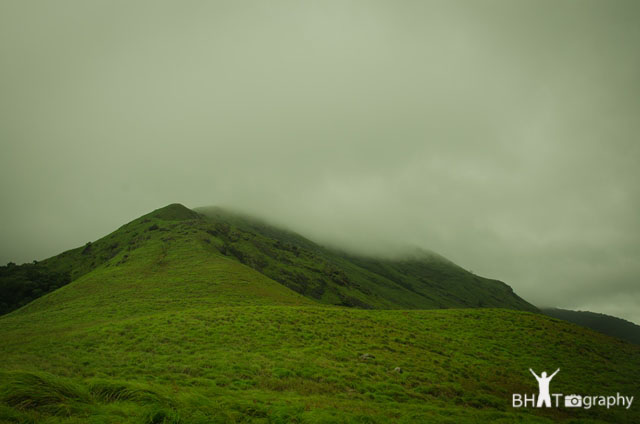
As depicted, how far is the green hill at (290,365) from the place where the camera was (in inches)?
496

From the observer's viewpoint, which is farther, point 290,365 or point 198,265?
point 198,265

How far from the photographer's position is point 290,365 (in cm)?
2450

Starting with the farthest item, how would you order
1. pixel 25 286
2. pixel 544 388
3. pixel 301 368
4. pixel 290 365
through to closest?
pixel 25 286 → pixel 544 388 → pixel 290 365 → pixel 301 368

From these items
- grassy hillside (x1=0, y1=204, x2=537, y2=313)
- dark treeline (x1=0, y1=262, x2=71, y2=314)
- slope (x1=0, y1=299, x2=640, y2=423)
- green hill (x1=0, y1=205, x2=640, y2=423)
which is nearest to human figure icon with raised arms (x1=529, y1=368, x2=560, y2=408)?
slope (x1=0, y1=299, x2=640, y2=423)

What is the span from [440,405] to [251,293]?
188 ft

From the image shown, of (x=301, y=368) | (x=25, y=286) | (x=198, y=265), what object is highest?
(x=198, y=265)

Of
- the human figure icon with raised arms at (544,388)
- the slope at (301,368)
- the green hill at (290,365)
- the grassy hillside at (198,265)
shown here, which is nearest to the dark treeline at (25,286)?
the grassy hillside at (198,265)

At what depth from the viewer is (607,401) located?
2492 cm

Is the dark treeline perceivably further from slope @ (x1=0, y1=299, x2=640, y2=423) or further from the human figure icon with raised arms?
the human figure icon with raised arms

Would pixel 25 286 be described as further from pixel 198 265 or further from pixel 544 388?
pixel 544 388

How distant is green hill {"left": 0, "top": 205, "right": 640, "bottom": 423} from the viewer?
12609 millimetres

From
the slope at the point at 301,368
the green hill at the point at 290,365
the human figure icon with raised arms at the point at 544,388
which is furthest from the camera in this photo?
the human figure icon with raised arms at the point at 544,388

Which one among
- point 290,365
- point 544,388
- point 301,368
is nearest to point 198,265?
point 290,365

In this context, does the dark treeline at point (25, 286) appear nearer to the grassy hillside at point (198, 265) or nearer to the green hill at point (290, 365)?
the grassy hillside at point (198, 265)
